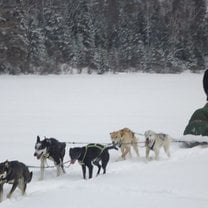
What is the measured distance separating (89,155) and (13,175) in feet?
5.72

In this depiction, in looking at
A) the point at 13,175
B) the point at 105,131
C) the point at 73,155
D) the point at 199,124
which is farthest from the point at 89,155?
the point at 105,131

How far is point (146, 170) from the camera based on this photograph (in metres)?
8.09

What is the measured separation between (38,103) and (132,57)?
2320 cm

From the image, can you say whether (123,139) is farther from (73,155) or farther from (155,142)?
(73,155)

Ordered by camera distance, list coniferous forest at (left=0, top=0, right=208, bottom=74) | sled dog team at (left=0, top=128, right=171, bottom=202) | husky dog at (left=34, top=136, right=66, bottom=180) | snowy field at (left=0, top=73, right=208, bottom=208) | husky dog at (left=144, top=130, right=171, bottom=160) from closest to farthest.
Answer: snowy field at (left=0, top=73, right=208, bottom=208), sled dog team at (left=0, top=128, right=171, bottom=202), husky dog at (left=34, top=136, right=66, bottom=180), husky dog at (left=144, top=130, right=171, bottom=160), coniferous forest at (left=0, top=0, right=208, bottom=74)

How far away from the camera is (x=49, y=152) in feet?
26.4

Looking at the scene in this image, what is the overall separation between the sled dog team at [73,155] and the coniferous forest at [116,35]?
25.8 meters

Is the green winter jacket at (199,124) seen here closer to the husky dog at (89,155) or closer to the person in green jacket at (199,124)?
the person in green jacket at (199,124)

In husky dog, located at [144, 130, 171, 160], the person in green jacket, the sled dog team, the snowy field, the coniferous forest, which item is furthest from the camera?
the coniferous forest

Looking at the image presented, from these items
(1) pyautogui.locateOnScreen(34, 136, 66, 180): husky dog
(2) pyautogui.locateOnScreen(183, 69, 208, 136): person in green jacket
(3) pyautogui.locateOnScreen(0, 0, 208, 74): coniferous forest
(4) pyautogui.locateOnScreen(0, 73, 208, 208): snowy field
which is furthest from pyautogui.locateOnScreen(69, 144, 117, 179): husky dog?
(3) pyautogui.locateOnScreen(0, 0, 208, 74): coniferous forest

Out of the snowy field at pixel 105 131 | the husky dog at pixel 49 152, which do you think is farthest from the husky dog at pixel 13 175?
the husky dog at pixel 49 152

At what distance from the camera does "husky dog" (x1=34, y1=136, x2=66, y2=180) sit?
790 centimetres

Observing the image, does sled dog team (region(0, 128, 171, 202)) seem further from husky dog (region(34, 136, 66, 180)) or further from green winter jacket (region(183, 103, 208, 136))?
green winter jacket (region(183, 103, 208, 136))

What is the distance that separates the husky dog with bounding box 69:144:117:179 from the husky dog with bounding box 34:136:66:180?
0.48 metres
